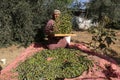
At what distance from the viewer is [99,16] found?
776 inches

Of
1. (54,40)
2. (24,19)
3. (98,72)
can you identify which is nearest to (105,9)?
(24,19)

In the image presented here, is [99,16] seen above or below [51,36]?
below

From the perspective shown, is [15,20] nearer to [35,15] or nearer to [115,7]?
[35,15]

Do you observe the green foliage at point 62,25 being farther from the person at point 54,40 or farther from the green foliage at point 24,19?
the green foliage at point 24,19

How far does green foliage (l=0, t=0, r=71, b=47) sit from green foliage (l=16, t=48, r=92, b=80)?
15.6 feet

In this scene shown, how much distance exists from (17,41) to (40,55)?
Result: 529 centimetres

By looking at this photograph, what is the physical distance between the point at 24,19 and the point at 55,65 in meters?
5.63

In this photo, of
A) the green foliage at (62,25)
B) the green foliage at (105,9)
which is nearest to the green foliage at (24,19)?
the green foliage at (62,25)

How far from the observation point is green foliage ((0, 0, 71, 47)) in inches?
480

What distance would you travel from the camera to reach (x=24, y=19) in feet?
40.3

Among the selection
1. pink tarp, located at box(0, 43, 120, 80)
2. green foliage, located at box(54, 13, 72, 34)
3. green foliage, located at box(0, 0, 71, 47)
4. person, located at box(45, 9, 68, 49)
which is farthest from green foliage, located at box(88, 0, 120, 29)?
pink tarp, located at box(0, 43, 120, 80)

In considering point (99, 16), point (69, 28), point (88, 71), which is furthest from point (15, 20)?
point (99, 16)

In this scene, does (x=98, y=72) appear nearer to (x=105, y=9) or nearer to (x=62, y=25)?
(x=62, y=25)

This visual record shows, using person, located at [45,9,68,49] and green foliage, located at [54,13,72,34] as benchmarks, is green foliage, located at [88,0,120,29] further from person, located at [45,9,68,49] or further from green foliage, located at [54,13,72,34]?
person, located at [45,9,68,49]
